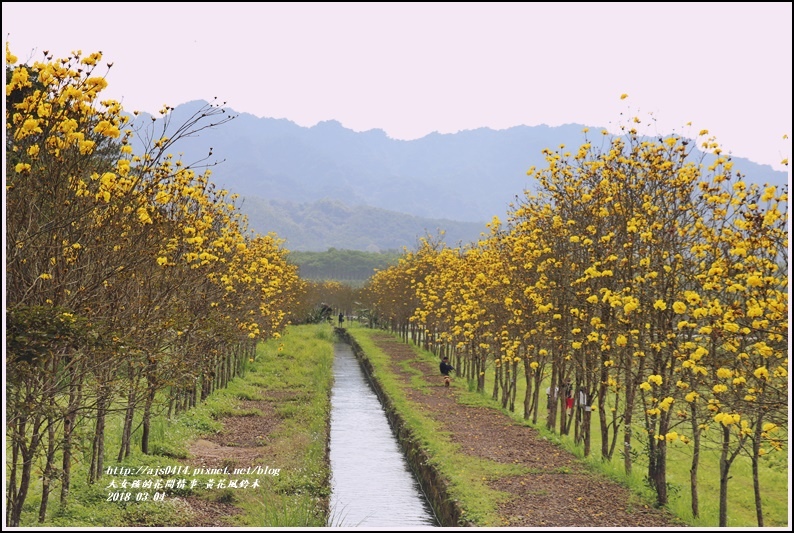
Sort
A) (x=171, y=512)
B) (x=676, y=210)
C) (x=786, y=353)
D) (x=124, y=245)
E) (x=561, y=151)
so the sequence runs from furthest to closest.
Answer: (x=561, y=151)
(x=676, y=210)
(x=171, y=512)
(x=786, y=353)
(x=124, y=245)

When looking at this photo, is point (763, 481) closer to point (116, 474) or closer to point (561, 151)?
point (561, 151)

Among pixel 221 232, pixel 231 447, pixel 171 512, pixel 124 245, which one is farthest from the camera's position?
pixel 231 447

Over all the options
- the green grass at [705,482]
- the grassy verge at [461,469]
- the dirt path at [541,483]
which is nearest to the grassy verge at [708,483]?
the green grass at [705,482]

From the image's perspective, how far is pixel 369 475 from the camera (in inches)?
816

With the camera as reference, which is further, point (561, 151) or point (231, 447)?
point (231, 447)

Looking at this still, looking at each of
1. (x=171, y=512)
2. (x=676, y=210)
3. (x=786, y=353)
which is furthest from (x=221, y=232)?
(x=786, y=353)

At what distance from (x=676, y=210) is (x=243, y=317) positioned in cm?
1332

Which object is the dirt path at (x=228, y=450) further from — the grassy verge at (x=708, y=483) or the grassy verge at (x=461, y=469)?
the grassy verge at (x=708, y=483)

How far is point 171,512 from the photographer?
13.7 m

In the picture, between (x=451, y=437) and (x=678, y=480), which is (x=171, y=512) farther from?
(x=678, y=480)

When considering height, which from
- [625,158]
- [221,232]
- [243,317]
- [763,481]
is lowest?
[763,481]

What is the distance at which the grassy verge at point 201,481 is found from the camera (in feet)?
43.2

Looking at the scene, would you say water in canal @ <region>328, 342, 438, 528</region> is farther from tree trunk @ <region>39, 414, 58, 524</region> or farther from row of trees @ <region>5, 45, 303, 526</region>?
row of trees @ <region>5, 45, 303, 526</region>

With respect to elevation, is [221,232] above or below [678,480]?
above
